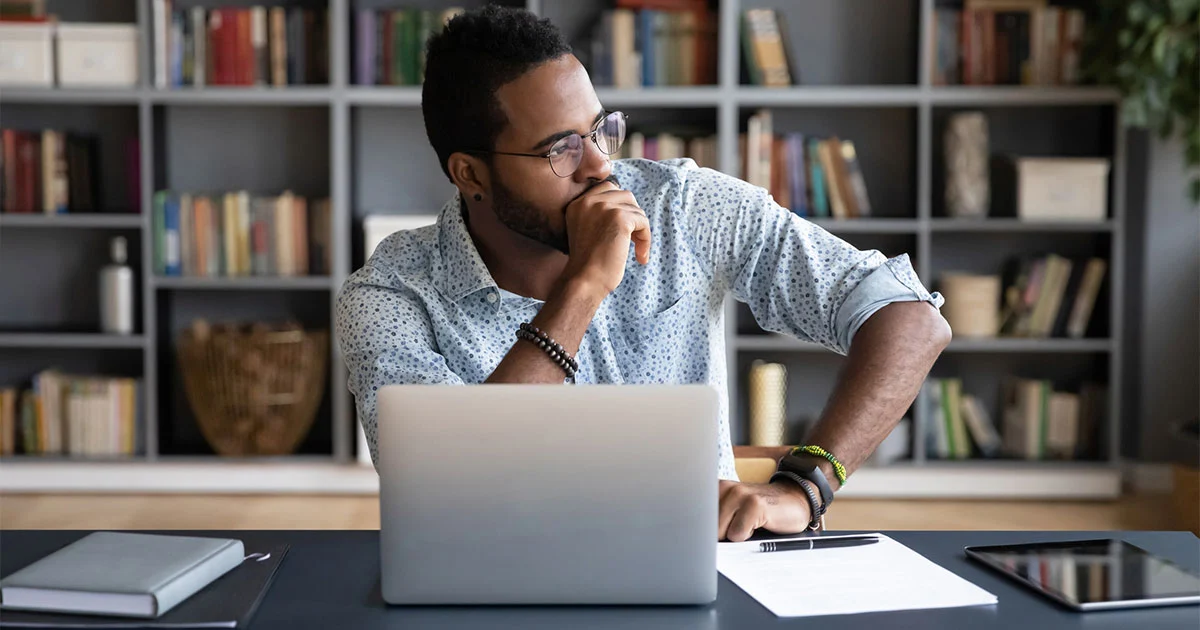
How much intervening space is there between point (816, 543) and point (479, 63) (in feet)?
2.83

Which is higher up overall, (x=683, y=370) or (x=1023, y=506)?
(x=683, y=370)

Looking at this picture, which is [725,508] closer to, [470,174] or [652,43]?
[470,174]

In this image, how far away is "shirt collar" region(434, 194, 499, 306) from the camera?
1.59 metres

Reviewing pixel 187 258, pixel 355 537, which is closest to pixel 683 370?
pixel 355 537

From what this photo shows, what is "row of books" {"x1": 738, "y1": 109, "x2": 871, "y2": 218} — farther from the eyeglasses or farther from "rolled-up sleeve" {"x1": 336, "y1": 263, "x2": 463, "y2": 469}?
"rolled-up sleeve" {"x1": 336, "y1": 263, "x2": 463, "y2": 469}

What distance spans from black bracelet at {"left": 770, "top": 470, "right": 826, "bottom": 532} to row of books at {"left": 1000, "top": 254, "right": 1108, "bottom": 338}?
269cm

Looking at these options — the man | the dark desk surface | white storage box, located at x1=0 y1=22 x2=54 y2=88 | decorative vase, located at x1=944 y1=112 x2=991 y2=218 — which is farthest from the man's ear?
white storage box, located at x1=0 y1=22 x2=54 y2=88

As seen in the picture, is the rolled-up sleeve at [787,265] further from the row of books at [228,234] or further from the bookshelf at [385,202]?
the row of books at [228,234]

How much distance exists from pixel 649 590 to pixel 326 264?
3059 millimetres

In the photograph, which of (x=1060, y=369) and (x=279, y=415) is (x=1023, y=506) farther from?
(x=279, y=415)

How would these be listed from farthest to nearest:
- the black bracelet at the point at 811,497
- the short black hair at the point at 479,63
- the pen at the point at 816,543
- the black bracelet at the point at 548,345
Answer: the short black hair at the point at 479,63 → the black bracelet at the point at 548,345 → the black bracelet at the point at 811,497 → the pen at the point at 816,543

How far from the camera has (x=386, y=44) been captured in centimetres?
371

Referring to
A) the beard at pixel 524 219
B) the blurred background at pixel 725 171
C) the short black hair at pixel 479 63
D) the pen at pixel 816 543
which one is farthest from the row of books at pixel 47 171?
the pen at pixel 816 543

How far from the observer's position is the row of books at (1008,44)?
362cm
